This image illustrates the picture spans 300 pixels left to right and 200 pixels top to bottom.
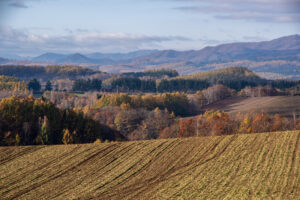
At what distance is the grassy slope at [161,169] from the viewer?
100 feet

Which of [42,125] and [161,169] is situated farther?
[42,125]

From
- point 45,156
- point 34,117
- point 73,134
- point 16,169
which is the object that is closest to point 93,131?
point 73,134

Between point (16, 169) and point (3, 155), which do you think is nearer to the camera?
point (16, 169)

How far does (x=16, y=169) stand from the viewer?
3753 cm

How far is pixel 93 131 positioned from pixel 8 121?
15.7 metres

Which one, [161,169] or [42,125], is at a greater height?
[42,125]

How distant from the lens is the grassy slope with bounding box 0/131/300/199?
→ 30547 mm

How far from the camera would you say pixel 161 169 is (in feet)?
122

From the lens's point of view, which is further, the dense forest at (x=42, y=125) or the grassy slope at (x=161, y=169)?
the dense forest at (x=42, y=125)

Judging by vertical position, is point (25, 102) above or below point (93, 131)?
above

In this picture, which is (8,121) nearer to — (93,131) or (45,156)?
(93,131)

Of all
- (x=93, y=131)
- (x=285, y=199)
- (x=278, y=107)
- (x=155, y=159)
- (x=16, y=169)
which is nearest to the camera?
(x=285, y=199)

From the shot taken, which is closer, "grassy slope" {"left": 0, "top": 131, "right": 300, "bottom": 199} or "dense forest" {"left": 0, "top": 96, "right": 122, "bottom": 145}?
"grassy slope" {"left": 0, "top": 131, "right": 300, "bottom": 199}

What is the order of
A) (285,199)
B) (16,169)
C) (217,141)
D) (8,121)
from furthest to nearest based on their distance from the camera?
1. (8,121)
2. (217,141)
3. (16,169)
4. (285,199)
